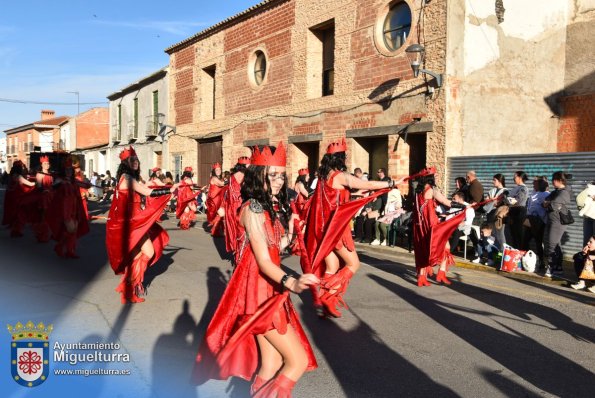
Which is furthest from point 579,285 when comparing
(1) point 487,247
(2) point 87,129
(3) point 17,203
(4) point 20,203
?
(2) point 87,129

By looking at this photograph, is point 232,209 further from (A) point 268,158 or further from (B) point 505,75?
(B) point 505,75

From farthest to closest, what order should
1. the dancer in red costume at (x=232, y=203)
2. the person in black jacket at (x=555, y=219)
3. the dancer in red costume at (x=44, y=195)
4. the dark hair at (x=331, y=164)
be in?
the dancer in red costume at (x=44, y=195), the person in black jacket at (x=555, y=219), the dancer in red costume at (x=232, y=203), the dark hair at (x=331, y=164)

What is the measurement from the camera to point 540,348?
Answer: 5.34 metres

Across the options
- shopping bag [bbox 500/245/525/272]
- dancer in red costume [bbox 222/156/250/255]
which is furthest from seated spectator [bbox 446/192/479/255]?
dancer in red costume [bbox 222/156/250/255]

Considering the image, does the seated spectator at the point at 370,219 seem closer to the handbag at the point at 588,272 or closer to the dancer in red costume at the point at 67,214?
the handbag at the point at 588,272

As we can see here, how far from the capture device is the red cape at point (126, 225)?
6.82m

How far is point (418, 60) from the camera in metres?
13.6

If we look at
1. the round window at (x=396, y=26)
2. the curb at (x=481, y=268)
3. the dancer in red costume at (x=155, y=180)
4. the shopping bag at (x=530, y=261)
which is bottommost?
the curb at (x=481, y=268)

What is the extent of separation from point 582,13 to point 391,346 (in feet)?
46.5

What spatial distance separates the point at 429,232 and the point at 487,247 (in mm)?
3005

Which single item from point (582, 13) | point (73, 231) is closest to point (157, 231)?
point (73, 231)

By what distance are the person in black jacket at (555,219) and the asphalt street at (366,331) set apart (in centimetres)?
73

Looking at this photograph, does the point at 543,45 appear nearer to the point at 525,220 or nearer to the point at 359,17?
the point at 359,17

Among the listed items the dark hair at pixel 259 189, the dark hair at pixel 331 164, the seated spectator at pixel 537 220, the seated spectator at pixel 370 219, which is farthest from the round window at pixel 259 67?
the dark hair at pixel 259 189
